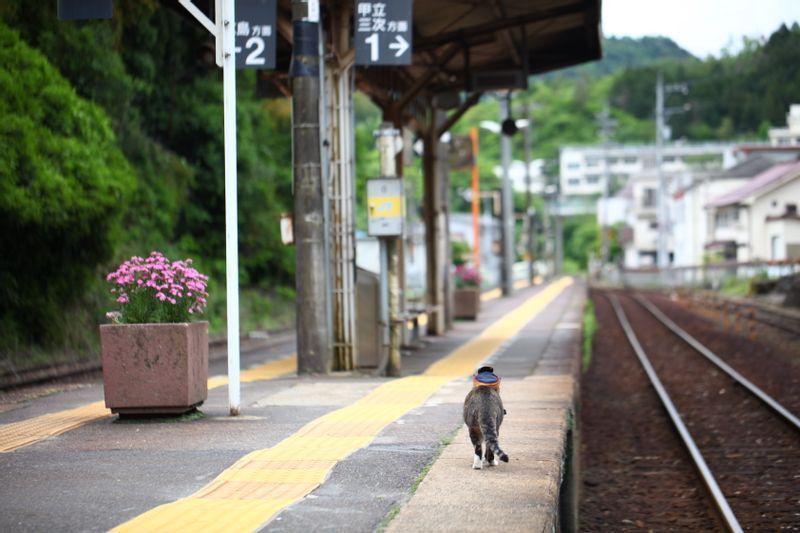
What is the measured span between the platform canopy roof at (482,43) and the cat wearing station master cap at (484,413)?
9.36 m

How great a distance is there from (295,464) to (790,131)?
49.9m

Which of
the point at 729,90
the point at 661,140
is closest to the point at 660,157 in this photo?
the point at 661,140

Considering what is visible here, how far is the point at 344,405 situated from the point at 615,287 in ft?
229

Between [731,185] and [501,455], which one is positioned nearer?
[501,455]

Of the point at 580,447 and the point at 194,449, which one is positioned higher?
the point at 194,449

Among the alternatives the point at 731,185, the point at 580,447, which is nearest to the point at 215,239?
the point at 580,447

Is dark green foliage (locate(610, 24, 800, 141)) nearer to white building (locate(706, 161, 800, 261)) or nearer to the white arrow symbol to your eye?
white building (locate(706, 161, 800, 261))

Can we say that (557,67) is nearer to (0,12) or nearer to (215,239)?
(215,239)

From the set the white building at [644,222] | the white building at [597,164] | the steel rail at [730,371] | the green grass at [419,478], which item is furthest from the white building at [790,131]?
the white building at [597,164]

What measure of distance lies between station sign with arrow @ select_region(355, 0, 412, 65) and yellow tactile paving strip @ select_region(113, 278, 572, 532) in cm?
400

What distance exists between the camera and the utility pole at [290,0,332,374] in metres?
15.2

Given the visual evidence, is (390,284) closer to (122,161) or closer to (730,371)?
(122,161)

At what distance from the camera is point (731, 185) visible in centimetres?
7175

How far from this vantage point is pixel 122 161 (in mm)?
18984
